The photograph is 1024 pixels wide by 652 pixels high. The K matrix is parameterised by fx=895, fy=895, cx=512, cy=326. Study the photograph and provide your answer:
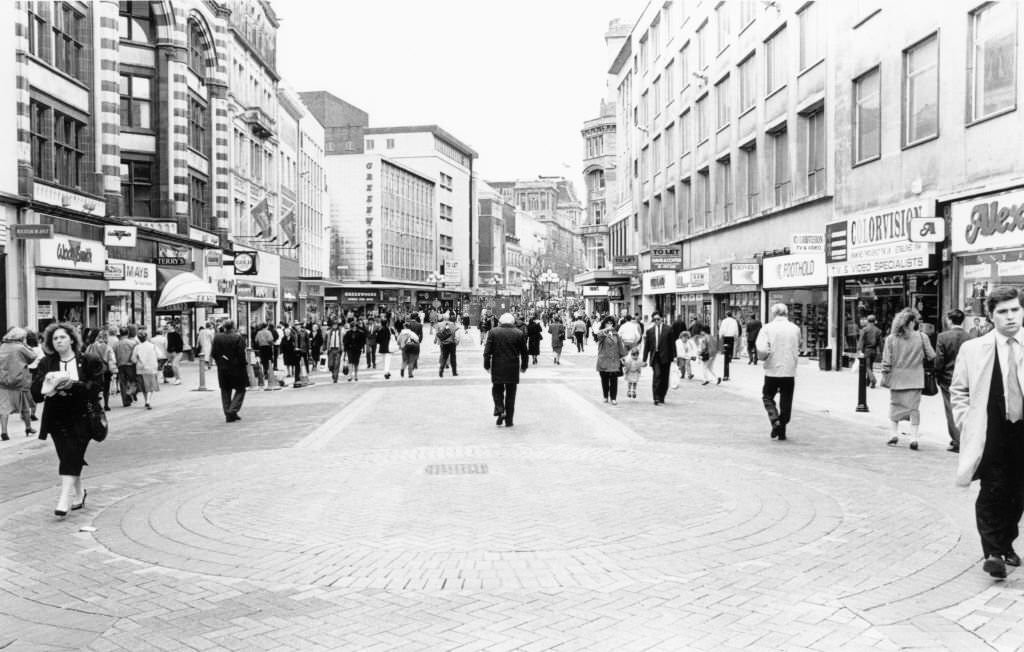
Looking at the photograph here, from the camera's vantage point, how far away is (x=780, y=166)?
103 ft

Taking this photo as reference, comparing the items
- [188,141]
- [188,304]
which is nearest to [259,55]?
[188,141]

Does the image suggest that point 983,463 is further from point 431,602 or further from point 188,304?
point 188,304

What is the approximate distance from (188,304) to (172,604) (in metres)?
32.2

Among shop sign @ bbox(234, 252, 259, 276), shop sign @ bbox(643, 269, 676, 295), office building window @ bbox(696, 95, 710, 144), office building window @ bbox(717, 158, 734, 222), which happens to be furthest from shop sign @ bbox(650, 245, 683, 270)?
shop sign @ bbox(234, 252, 259, 276)

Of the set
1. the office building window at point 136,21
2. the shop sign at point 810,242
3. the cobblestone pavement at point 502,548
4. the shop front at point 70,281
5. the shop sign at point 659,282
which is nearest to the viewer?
the cobblestone pavement at point 502,548

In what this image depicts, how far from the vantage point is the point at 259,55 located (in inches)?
1859

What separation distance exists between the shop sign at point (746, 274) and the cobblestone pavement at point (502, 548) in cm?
2028

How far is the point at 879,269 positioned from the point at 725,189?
53.4ft

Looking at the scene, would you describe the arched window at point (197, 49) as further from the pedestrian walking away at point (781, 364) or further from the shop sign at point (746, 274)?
the pedestrian walking away at point (781, 364)

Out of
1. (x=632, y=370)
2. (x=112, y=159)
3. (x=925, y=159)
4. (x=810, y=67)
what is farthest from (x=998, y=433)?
(x=112, y=159)

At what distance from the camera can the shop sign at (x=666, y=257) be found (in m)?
41.0

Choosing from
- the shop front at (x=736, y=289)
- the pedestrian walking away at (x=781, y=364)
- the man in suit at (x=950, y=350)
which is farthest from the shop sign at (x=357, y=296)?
the man in suit at (x=950, y=350)

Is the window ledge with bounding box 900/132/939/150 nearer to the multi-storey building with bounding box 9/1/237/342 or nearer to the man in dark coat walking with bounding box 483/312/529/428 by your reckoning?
the man in dark coat walking with bounding box 483/312/529/428

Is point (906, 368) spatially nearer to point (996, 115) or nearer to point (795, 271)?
point (996, 115)
